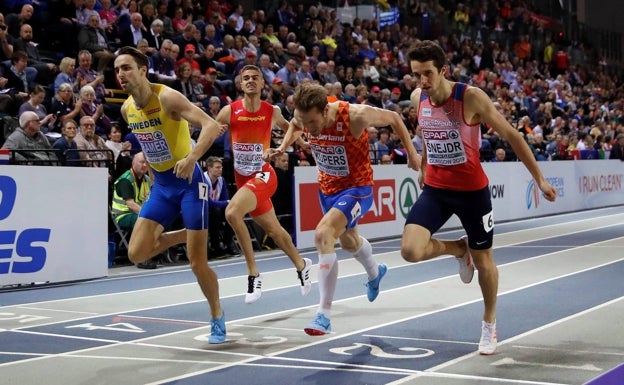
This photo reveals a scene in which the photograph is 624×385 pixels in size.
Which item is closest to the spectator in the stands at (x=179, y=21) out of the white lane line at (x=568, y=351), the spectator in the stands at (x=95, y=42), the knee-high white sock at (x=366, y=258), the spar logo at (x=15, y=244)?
the spectator in the stands at (x=95, y=42)

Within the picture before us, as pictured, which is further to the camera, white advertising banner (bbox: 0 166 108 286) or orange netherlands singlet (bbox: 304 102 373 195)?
white advertising banner (bbox: 0 166 108 286)

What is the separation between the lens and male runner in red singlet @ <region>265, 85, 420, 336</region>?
7.26 m

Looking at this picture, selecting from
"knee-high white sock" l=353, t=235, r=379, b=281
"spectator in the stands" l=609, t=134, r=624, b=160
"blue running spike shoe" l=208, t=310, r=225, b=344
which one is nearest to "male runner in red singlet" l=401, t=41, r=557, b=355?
"knee-high white sock" l=353, t=235, r=379, b=281

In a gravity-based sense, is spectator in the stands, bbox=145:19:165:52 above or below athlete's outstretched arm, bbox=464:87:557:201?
above

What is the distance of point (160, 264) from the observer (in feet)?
46.0

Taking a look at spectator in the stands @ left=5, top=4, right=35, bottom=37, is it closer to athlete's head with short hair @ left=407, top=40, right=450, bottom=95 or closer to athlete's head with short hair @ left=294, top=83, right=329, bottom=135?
athlete's head with short hair @ left=294, top=83, right=329, bottom=135

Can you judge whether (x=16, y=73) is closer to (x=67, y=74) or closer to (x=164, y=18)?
(x=67, y=74)

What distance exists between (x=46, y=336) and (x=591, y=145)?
24.5m

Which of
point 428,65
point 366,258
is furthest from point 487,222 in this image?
point 366,258

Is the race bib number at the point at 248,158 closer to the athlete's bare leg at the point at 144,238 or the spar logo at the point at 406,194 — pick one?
the athlete's bare leg at the point at 144,238

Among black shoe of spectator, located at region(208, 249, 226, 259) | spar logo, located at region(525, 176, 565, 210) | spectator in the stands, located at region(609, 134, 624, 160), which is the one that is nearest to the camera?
black shoe of spectator, located at region(208, 249, 226, 259)

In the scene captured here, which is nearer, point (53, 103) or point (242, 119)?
point (242, 119)

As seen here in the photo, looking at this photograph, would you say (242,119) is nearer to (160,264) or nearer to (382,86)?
(160,264)

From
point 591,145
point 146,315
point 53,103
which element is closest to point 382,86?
point 591,145
